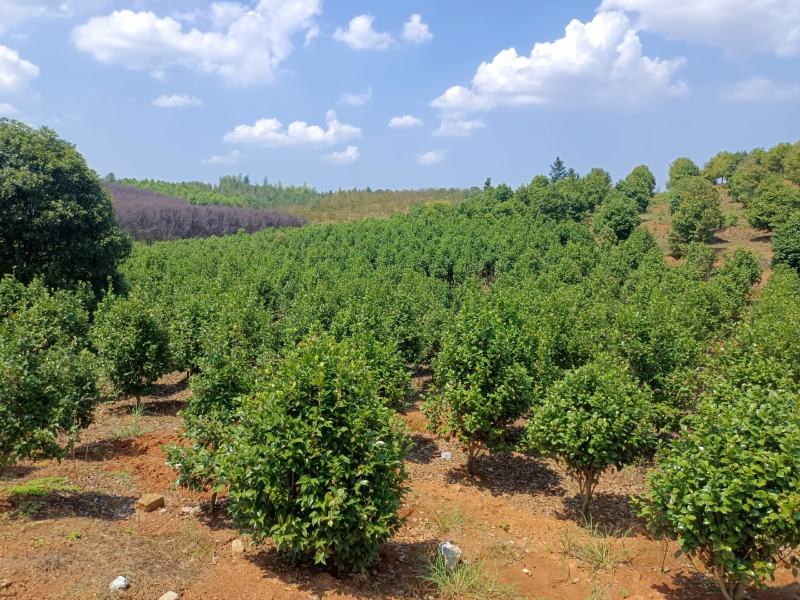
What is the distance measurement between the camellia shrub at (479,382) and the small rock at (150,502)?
6077 millimetres

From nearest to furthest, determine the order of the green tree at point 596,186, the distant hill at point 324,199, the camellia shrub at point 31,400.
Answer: the camellia shrub at point 31,400 < the green tree at point 596,186 < the distant hill at point 324,199

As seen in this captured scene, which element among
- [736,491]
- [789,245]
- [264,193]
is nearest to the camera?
[736,491]

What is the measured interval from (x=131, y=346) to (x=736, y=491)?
621 inches

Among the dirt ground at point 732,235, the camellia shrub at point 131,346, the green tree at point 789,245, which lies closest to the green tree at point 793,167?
the dirt ground at point 732,235

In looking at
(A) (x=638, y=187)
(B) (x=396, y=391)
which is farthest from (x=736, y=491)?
(A) (x=638, y=187)

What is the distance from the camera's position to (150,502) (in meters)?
10.0

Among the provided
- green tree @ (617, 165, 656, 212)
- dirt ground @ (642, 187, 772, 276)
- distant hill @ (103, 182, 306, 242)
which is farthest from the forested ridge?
distant hill @ (103, 182, 306, 242)

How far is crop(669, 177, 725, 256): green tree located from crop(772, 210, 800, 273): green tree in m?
8.62

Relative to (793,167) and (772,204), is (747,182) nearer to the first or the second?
(793,167)

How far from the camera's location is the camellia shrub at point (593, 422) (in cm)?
1016

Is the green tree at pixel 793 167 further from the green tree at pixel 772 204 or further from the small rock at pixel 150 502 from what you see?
the small rock at pixel 150 502

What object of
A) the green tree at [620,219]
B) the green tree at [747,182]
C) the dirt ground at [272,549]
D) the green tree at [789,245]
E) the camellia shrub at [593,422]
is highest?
the green tree at [747,182]

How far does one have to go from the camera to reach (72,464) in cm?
1217

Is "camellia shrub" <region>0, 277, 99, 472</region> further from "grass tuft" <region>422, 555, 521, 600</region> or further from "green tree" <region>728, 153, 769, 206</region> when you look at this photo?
"green tree" <region>728, 153, 769, 206</region>
